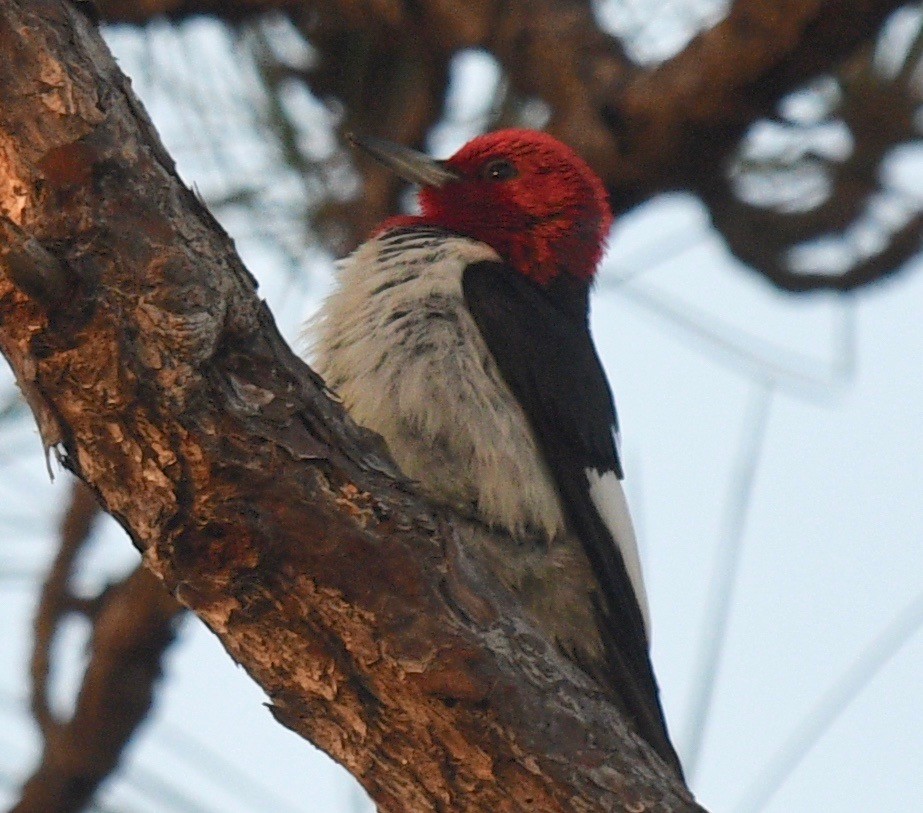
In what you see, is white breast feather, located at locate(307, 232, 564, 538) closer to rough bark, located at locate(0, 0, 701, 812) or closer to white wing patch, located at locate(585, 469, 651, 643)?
white wing patch, located at locate(585, 469, 651, 643)

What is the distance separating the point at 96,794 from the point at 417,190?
1.44 m

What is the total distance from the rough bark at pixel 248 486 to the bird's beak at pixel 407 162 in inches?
43.3

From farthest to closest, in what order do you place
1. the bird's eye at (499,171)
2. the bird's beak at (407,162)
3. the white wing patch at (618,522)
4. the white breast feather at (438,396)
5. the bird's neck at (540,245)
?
the bird's eye at (499,171)
the bird's neck at (540,245)
the bird's beak at (407,162)
the white wing patch at (618,522)
the white breast feather at (438,396)

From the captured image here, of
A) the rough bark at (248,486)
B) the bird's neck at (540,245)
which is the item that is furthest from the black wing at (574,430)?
the rough bark at (248,486)

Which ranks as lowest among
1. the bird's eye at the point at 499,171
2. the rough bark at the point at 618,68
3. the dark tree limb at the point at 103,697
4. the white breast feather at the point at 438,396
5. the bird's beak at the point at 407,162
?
the dark tree limb at the point at 103,697

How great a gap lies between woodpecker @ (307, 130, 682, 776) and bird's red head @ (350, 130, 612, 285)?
22 cm

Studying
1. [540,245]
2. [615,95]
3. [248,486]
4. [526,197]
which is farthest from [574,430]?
[248,486]

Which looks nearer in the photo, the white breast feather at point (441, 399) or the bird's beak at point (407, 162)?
the white breast feather at point (441, 399)

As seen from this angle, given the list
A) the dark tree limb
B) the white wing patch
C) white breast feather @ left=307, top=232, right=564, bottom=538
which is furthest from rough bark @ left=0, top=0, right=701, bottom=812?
the dark tree limb

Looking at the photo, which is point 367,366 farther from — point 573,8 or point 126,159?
point 573,8

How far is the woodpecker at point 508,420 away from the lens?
250 centimetres

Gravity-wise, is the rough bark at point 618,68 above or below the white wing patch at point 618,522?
above

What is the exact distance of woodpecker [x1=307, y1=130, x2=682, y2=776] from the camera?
2500mm

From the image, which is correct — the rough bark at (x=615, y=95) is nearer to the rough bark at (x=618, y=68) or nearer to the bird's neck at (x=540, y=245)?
the rough bark at (x=618, y=68)
